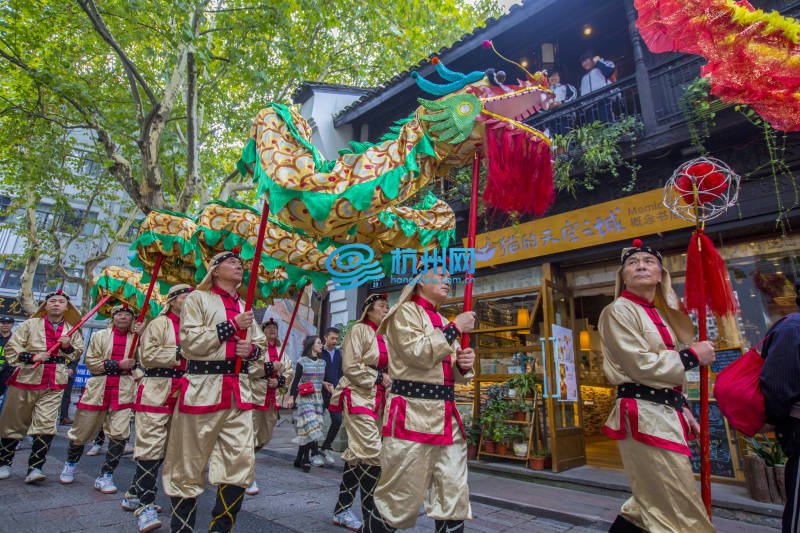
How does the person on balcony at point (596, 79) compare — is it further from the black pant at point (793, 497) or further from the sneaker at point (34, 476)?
the sneaker at point (34, 476)

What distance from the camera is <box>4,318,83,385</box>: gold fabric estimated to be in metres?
5.42

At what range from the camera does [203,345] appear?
3207 mm

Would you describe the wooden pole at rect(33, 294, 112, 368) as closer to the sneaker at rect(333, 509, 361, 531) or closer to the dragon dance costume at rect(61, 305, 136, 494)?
the dragon dance costume at rect(61, 305, 136, 494)

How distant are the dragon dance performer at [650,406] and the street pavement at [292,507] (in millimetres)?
1830

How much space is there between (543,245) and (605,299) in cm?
253

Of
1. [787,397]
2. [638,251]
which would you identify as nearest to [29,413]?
[638,251]

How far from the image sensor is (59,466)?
6016 millimetres

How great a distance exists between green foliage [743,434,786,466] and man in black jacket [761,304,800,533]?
2676mm

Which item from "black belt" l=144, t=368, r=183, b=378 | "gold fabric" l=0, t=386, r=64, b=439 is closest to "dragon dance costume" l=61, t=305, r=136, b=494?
"gold fabric" l=0, t=386, r=64, b=439

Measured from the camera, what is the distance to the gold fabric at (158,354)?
429 centimetres

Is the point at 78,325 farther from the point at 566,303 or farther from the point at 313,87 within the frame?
the point at 313,87

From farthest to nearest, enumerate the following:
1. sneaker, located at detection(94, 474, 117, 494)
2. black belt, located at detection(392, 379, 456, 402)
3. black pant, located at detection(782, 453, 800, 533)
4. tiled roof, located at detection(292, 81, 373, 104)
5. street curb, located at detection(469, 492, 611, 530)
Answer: tiled roof, located at detection(292, 81, 373, 104)
sneaker, located at detection(94, 474, 117, 494)
street curb, located at detection(469, 492, 611, 530)
black belt, located at detection(392, 379, 456, 402)
black pant, located at detection(782, 453, 800, 533)

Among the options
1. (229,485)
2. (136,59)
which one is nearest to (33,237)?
(136,59)

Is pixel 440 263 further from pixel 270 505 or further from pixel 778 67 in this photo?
pixel 270 505
